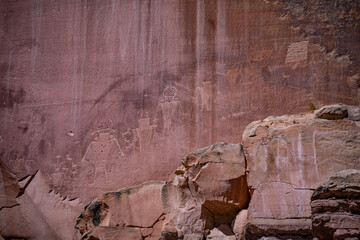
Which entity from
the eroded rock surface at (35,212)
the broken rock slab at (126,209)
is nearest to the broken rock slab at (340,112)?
the broken rock slab at (126,209)

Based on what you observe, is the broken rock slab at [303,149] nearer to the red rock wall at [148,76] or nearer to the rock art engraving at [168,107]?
the red rock wall at [148,76]

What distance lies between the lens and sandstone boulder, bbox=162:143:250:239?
546 cm

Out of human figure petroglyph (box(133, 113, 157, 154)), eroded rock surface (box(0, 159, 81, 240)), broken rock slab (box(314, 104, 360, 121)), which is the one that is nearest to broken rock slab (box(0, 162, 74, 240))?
eroded rock surface (box(0, 159, 81, 240))

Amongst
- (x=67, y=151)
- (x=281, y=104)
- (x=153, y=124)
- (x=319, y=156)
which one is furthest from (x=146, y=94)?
(x=319, y=156)

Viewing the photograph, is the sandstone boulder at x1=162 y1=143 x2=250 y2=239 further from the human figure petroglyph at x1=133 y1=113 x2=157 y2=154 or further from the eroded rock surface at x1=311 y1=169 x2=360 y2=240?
the eroded rock surface at x1=311 y1=169 x2=360 y2=240

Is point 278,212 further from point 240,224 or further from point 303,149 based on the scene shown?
point 303,149

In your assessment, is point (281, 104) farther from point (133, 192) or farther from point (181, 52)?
point (133, 192)

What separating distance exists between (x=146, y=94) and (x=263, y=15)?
1.83 metres

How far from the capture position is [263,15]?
6754 millimetres

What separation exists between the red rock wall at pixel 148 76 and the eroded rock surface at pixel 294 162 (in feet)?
3.40

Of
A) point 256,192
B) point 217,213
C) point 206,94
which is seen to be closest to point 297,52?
point 206,94

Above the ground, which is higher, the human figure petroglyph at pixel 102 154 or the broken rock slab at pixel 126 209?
the human figure petroglyph at pixel 102 154

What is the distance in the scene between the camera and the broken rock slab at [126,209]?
6066 millimetres

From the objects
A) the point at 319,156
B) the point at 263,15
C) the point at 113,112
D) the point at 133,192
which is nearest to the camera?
the point at 319,156
